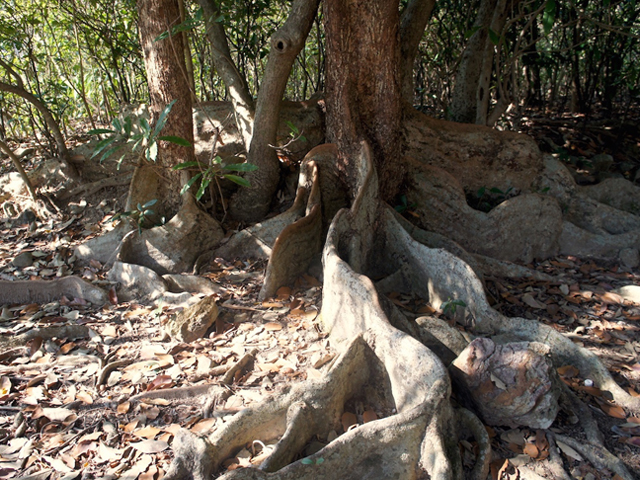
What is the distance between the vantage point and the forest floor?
2664 mm

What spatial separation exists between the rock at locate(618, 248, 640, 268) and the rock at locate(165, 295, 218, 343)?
11.7ft

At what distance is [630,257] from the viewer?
15.0ft

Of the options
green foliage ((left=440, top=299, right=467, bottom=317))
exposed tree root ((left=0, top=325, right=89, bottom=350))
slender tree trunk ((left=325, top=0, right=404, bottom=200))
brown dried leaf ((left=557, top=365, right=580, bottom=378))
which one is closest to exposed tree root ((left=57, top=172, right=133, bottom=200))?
exposed tree root ((left=0, top=325, right=89, bottom=350))

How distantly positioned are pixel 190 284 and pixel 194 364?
41.2 inches

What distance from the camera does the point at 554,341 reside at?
10.8 feet

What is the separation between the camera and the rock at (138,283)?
427 centimetres

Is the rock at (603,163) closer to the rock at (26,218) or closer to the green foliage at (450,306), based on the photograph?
the green foliage at (450,306)

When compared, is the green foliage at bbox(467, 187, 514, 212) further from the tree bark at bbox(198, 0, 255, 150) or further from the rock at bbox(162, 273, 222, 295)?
the rock at bbox(162, 273, 222, 295)

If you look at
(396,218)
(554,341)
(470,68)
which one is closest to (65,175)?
(396,218)

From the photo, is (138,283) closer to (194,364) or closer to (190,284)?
(190,284)

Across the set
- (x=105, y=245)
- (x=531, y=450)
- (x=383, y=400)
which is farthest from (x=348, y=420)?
(x=105, y=245)

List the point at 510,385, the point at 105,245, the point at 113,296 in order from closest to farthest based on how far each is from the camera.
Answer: the point at 510,385, the point at 113,296, the point at 105,245

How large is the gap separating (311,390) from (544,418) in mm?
1200

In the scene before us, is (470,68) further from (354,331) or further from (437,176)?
(354,331)
